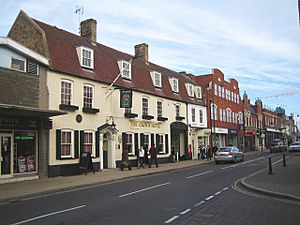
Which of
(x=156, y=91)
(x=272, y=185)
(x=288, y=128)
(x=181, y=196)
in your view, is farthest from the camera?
(x=288, y=128)

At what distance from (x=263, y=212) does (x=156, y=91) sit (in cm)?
2231

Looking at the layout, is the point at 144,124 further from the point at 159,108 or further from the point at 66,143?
the point at 66,143

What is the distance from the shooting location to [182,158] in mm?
35438

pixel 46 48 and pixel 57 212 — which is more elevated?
pixel 46 48

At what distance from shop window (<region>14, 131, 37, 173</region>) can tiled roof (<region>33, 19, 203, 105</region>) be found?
4243 millimetres

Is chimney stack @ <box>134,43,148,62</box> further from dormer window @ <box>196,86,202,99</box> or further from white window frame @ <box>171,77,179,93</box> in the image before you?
dormer window @ <box>196,86,202,99</box>

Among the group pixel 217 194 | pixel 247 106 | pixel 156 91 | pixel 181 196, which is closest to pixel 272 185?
pixel 217 194

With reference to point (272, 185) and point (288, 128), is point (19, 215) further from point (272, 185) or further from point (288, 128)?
point (288, 128)

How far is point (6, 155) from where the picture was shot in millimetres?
17516

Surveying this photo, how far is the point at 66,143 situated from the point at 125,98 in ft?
17.9

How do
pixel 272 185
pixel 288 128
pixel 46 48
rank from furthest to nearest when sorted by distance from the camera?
pixel 288 128
pixel 46 48
pixel 272 185

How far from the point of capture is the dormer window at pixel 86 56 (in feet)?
75.2

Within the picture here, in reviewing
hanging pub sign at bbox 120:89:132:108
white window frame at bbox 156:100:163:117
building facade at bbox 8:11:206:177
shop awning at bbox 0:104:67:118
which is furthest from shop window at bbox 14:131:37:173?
white window frame at bbox 156:100:163:117

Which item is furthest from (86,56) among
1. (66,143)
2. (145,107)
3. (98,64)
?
(145,107)
